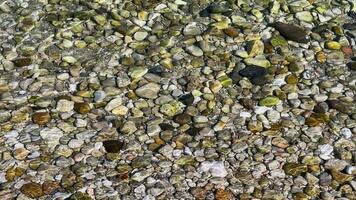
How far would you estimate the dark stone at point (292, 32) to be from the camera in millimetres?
5992

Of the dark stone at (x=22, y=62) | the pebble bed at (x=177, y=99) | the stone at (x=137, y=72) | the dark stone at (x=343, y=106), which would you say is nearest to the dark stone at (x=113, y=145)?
the pebble bed at (x=177, y=99)

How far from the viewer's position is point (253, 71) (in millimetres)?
5621

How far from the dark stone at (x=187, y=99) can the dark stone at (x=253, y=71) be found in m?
0.52

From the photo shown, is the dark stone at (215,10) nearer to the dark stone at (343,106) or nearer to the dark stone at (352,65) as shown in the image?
the dark stone at (352,65)

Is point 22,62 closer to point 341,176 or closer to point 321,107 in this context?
point 321,107

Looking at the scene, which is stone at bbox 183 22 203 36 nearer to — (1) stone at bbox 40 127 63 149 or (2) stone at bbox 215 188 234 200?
(1) stone at bbox 40 127 63 149

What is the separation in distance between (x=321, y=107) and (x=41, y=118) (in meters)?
2.16

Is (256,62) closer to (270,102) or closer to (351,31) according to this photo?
(270,102)

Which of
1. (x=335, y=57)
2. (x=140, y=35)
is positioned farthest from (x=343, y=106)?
(x=140, y=35)

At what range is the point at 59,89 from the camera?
5.47 m

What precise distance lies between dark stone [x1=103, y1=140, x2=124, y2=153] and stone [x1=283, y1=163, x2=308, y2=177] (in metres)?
1.19

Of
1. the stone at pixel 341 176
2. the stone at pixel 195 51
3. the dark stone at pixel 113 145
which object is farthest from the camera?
the stone at pixel 195 51

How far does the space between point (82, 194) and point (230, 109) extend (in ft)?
4.56

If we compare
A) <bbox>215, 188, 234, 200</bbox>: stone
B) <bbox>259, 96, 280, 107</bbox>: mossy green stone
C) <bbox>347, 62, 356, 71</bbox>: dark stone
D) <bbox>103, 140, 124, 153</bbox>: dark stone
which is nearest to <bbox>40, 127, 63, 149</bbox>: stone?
<bbox>103, 140, 124, 153</bbox>: dark stone
